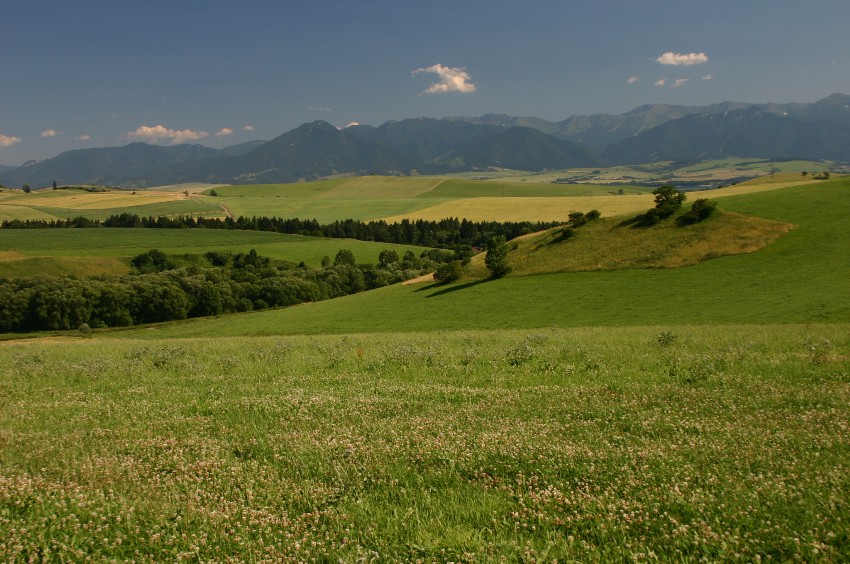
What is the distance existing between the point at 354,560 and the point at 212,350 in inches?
827

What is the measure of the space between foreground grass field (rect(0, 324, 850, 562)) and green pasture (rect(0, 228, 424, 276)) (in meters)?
124

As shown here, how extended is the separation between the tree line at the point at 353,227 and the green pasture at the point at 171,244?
12.9 meters

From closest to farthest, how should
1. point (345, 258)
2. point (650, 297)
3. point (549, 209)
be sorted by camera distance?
point (650, 297) → point (345, 258) → point (549, 209)

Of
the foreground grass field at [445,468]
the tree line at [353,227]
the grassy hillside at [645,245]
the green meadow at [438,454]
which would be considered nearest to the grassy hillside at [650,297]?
the grassy hillside at [645,245]

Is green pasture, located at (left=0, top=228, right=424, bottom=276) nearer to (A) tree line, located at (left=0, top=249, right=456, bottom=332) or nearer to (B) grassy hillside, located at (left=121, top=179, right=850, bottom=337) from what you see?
(A) tree line, located at (left=0, top=249, right=456, bottom=332)

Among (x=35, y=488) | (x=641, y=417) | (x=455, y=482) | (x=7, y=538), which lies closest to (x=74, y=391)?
(x=35, y=488)

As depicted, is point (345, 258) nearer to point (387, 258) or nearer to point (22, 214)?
point (387, 258)

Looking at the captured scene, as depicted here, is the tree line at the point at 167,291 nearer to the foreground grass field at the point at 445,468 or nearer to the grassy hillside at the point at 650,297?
the grassy hillside at the point at 650,297

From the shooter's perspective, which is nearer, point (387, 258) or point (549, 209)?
point (387, 258)

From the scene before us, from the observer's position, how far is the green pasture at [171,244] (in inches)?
5103

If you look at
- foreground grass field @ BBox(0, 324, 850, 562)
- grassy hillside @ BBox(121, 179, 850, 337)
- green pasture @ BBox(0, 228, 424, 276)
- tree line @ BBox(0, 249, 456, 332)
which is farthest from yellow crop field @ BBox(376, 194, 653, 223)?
foreground grass field @ BBox(0, 324, 850, 562)

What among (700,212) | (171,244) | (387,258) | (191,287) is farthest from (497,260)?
(171,244)

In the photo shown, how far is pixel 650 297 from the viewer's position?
55.4 meters

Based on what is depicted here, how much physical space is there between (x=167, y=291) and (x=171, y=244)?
57987 mm
